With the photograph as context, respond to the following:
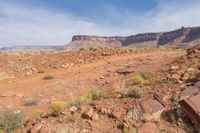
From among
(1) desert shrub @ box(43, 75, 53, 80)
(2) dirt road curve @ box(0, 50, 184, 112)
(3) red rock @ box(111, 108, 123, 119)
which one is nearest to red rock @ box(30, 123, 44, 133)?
(3) red rock @ box(111, 108, 123, 119)

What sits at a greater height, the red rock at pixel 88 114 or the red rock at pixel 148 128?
the red rock at pixel 88 114

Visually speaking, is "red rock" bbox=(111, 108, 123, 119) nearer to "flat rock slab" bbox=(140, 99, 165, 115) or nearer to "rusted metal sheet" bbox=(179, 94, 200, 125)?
"flat rock slab" bbox=(140, 99, 165, 115)

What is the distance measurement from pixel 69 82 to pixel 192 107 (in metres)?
10.3

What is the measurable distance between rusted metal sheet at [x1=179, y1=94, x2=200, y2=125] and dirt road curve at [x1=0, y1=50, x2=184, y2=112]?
22.2 feet

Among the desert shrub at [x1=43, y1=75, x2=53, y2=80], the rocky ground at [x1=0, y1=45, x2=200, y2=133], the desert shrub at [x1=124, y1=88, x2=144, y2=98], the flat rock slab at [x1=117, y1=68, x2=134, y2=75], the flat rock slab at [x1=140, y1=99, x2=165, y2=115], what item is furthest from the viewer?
the desert shrub at [x1=43, y1=75, x2=53, y2=80]

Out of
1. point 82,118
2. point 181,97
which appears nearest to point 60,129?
point 82,118

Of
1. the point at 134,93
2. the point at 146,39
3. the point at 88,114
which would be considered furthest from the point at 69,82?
the point at 146,39

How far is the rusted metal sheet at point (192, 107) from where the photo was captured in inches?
299

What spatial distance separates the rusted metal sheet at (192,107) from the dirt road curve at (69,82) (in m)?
6.75

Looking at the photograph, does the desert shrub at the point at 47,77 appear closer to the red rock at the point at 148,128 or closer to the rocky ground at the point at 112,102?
the rocky ground at the point at 112,102

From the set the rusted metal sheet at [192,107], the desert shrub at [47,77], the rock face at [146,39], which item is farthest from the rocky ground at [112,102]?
the rock face at [146,39]

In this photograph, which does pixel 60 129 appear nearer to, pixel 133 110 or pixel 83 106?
pixel 83 106

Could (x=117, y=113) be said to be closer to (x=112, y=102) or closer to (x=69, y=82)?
(x=112, y=102)

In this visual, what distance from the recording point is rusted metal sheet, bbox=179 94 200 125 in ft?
24.9
